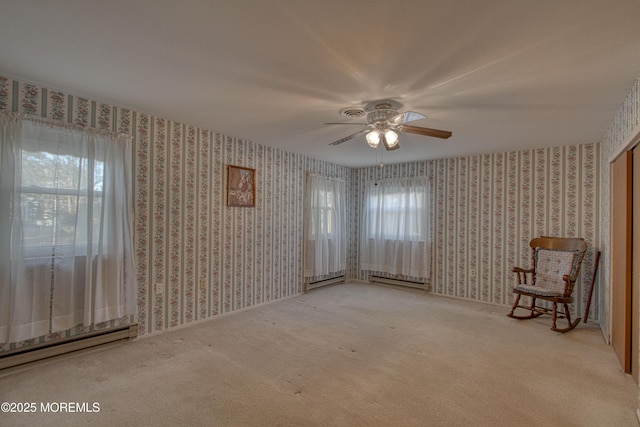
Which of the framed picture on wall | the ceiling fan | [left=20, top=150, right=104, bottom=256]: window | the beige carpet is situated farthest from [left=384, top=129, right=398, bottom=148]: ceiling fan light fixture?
[left=20, top=150, right=104, bottom=256]: window

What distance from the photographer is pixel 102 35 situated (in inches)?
73.2

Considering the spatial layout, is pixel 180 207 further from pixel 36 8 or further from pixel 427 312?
pixel 427 312

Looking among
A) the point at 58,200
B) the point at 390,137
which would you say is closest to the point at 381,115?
the point at 390,137

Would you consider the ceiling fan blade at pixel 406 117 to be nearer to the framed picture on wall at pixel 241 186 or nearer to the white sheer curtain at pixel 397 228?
the framed picture on wall at pixel 241 186

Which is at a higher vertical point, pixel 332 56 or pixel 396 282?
pixel 332 56

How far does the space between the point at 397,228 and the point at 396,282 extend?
1002 millimetres

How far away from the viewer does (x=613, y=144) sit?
125 inches

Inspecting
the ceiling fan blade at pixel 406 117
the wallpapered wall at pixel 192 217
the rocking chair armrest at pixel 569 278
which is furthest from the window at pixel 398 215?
the ceiling fan blade at pixel 406 117

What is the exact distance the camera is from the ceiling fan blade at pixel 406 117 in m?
2.92

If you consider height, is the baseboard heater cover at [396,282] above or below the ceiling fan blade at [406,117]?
below

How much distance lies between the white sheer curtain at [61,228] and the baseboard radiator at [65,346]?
0.17m

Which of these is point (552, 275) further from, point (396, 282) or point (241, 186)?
point (241, 186)

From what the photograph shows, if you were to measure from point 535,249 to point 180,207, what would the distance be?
15.4 feet

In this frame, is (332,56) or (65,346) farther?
(65,346)
